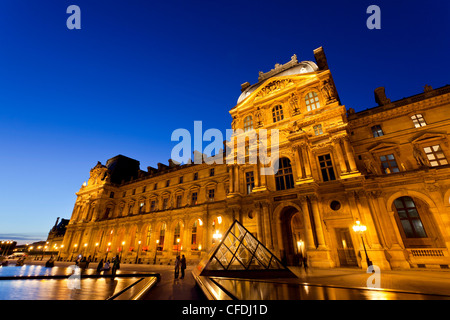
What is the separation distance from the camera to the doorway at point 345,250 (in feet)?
53.7

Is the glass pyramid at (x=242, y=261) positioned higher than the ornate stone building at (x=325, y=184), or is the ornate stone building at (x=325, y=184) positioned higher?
the ornate stone building at (x=325, y=184)

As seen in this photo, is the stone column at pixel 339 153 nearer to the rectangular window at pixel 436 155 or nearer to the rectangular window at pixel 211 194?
the rectangular window at pixel 436 155

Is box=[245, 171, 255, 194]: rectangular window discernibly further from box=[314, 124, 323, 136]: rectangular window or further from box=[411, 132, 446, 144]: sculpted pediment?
box=[411, 132, 446, 144]: sculpted pediment

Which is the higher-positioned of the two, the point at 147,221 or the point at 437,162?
the point at 437,162

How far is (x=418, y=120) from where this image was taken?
18406mm

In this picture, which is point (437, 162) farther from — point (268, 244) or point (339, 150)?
point (268, 244)

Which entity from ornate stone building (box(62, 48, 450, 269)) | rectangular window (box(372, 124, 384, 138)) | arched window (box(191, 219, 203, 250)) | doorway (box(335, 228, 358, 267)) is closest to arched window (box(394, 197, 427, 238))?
ornate stone building (box(62, 48, 450, 269))

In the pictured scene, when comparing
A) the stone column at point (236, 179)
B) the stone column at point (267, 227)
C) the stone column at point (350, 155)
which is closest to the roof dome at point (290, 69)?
the stone column at point (236, 179)

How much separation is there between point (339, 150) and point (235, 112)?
14.1 meters

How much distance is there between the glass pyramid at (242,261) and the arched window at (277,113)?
15290mm

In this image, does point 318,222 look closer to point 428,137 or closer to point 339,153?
point 339,153
